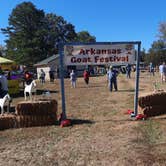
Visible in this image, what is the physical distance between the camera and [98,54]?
460 inches

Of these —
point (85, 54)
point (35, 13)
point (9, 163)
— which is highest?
point (35, 13)

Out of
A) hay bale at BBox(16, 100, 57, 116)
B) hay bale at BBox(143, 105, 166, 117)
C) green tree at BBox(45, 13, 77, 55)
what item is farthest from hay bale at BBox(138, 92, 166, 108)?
green tree at BBox(45, 13, 77, 55)

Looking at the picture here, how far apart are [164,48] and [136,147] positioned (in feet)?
311

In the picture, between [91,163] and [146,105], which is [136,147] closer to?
[91,163]

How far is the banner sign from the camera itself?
38.1ft

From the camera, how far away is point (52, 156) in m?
7.75

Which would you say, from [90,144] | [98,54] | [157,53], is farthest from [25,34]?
[90,144]

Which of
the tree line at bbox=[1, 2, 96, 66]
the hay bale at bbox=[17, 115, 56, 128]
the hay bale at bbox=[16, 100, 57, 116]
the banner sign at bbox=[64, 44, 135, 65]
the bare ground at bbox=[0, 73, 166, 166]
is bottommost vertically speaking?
the bare ground at bbox=[0, 73, 166, 166]

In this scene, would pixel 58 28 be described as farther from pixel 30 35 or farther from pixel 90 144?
pixel 90 144

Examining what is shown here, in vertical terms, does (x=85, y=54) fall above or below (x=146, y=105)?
above

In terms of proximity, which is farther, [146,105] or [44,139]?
[146,105]

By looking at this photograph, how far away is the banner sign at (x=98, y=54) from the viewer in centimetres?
1160

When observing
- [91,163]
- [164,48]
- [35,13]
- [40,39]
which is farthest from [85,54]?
[164,48]

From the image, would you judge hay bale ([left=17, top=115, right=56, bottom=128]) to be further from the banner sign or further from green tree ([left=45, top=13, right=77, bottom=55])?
green tree ([left=45, top=13, right=77, bottom=55])
